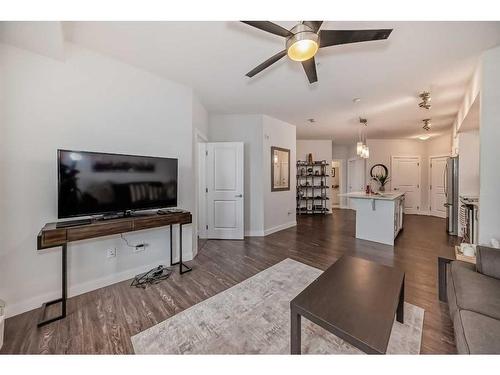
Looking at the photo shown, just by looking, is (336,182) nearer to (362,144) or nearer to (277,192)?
(362,144)

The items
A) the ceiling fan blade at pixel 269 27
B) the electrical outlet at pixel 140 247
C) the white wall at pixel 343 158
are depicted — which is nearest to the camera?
the ceiling fan blade at pixel 269 27

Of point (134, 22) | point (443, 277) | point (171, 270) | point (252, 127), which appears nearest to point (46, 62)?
point (134, 22)

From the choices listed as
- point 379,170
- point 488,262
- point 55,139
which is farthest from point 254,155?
point 379,170

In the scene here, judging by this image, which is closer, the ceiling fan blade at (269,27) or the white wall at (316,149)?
the ceiling fan blade at (269,27)

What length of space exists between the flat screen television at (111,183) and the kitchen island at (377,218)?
363 centimetres

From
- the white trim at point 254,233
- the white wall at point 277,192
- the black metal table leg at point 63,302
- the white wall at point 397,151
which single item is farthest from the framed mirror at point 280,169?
the white wall at point 397,151

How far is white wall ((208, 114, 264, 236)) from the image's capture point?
445cm

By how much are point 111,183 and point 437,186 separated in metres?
8.93

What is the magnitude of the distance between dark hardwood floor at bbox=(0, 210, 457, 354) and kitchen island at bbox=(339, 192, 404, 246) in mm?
228

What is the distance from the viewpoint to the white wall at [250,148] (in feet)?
14.6

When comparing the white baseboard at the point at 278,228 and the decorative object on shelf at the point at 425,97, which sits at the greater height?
the decorative object on shelf at the point at 425,97

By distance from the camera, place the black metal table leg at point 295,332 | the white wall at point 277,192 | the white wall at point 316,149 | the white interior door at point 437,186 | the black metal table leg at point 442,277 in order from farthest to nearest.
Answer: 1. the white wall at point 316,149
2. the white interior door at point 437,186
3. the white wall at point 277,192
4. the black metal table leg at point 442,277
5. the black metal table leg at point 295,332

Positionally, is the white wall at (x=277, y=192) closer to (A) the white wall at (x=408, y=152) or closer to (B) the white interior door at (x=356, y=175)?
(A) the white wall at (x=408, y=152)

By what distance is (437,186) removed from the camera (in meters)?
6.77
